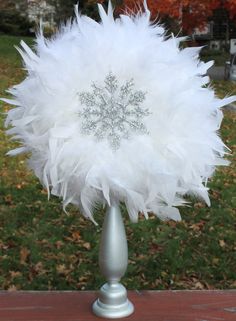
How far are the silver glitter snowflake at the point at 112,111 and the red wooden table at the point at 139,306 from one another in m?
0.71

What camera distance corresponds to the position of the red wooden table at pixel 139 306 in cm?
224

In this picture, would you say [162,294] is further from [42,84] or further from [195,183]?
[42,84]

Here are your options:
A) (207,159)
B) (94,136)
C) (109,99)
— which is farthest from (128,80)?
(207,159)

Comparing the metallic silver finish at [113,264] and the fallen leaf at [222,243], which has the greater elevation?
the metallic silver finish at [113,264]

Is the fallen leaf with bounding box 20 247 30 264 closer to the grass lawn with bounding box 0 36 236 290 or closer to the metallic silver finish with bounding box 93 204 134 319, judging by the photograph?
the grass lawn with bounding box 0 36 236 290

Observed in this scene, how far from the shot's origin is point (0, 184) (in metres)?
4.71

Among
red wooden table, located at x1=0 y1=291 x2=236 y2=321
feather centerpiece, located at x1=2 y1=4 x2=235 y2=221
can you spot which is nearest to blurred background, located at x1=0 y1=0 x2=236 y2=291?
red wooden table, located at x1=0 y1=291 x2=236 y2=321

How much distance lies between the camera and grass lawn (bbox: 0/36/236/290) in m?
3.46

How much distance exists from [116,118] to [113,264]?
20.2 inches

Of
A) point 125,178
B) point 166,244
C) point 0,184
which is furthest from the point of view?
point 0,184

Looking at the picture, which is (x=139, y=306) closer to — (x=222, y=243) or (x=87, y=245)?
(x=87, y=245)

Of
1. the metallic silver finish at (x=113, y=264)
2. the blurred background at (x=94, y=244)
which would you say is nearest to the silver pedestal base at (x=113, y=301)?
the metallic silver finish at (x=113, y=264)

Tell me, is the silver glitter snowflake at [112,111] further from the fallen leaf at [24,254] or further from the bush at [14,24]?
the bush at [14,24]

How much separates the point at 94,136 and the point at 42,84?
0.82 ft
